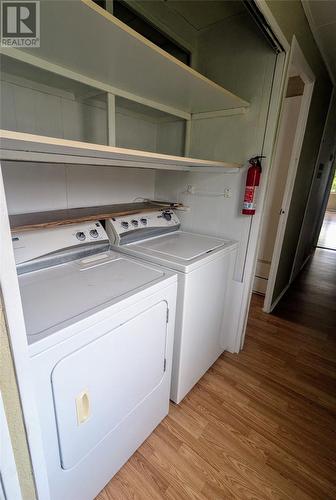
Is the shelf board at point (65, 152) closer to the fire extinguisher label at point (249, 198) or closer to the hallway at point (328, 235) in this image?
the fire extinguisher label at point (249, 198)

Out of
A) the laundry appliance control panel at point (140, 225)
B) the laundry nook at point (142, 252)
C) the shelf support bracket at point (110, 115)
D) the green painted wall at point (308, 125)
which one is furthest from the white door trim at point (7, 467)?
the green painted wall at point (308, 125)

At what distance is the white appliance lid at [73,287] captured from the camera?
0.89 m

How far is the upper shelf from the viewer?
0.86 metres

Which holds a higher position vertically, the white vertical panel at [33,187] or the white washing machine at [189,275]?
the white vertical panel at [33,187]

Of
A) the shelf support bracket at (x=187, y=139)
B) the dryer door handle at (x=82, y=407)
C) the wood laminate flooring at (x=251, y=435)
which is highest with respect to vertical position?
the shelf support bracket at (x=187, y=139)

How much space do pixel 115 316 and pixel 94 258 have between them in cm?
55

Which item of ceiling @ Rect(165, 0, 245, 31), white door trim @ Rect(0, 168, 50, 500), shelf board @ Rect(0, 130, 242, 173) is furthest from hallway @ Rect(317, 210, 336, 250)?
white door trim @ Rect(0, 168, 50, 500)

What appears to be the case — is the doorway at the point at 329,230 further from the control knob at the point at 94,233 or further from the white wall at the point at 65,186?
the control knob at the point at 94,233

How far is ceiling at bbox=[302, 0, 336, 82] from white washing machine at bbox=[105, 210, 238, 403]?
5.77 ft

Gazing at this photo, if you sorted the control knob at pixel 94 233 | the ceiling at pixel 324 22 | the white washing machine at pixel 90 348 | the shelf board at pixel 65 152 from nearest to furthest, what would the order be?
the shelf board at pixel 65 152
the white washing machine at pixel 90 348
the control knob at pixel 94 233
the ceiling at pixel 324 22

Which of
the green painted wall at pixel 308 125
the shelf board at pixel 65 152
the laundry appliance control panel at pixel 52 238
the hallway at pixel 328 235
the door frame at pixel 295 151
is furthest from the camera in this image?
the hallway at pixel 328 235

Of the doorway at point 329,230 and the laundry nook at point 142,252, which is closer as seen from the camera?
the laundry nook at point 142,252

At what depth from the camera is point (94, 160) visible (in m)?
1.36

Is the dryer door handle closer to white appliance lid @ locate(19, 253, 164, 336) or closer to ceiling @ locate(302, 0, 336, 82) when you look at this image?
white appliance lid @ locate(19, 253, 164, 336)
